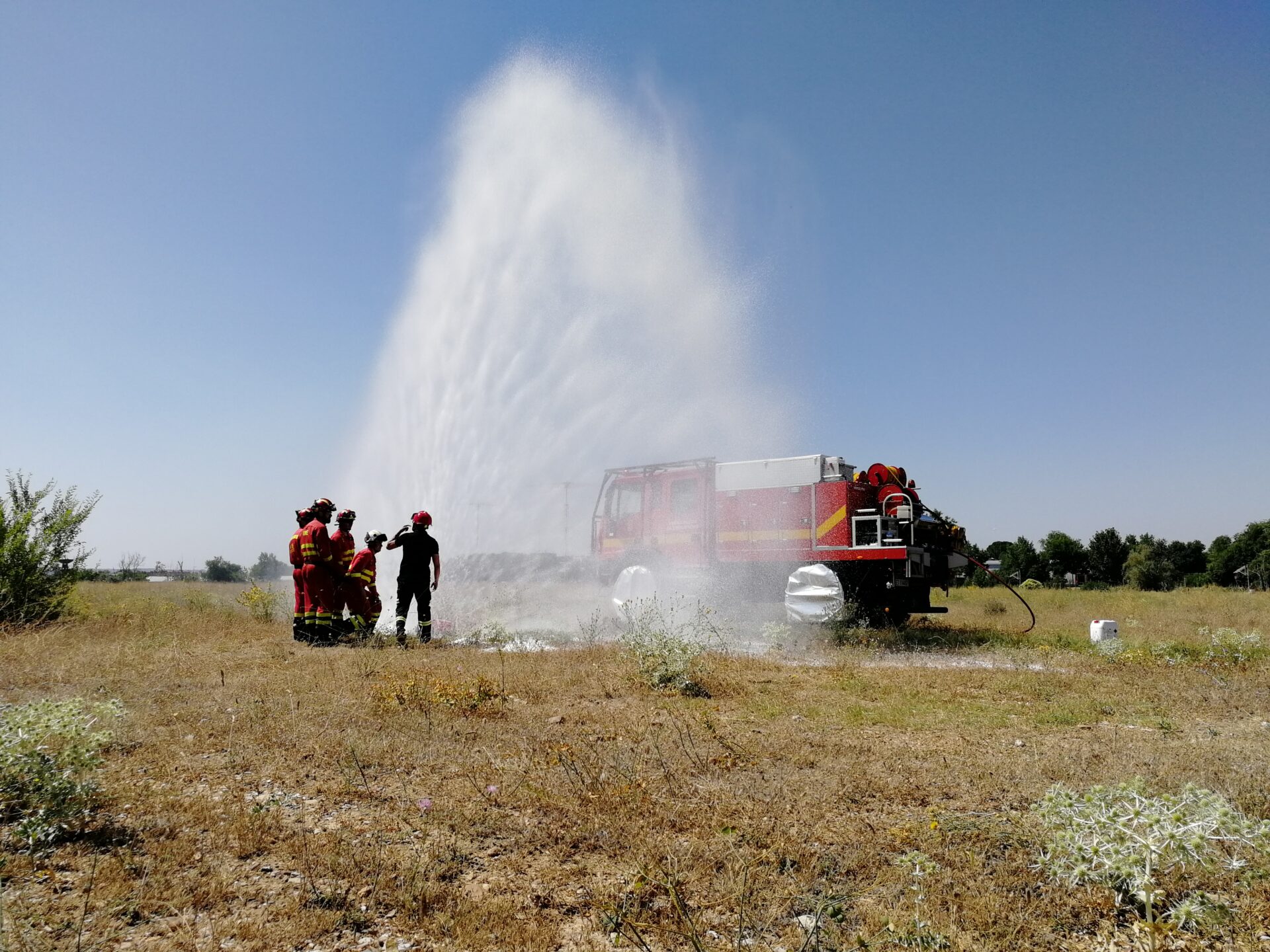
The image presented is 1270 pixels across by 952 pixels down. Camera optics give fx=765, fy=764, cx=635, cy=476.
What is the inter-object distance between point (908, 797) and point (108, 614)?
14.0 meters

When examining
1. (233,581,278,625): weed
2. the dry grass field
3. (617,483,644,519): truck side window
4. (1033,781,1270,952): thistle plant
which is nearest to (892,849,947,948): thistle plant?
the dry grass field

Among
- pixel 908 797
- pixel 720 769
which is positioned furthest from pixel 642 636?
pixel 908 797

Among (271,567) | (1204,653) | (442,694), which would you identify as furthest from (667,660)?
(271,567)

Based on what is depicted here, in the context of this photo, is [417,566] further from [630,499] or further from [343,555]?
[630,499]

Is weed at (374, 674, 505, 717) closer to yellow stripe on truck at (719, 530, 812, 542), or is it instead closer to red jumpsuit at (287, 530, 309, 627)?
red jumpsuit at (287, 530, 309, 627)

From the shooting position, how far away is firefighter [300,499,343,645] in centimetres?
1075

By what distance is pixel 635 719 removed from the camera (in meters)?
6.25

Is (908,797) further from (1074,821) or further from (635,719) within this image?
(635,719)

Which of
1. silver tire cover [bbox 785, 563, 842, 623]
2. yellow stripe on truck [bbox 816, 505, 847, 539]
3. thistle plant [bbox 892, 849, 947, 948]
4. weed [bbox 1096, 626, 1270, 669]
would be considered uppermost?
yellow stripe on truck [bbox 816, 505, 847, 539]

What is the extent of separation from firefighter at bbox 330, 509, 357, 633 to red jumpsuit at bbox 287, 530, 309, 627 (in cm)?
43

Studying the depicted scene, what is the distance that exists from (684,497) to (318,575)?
6.30 meters

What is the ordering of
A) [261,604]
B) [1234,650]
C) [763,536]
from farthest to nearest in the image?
1. [261,604]
2. [763,536]
3. [1234,650]

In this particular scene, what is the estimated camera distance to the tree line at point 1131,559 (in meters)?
53.2

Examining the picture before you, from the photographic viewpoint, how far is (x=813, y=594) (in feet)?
40.1
